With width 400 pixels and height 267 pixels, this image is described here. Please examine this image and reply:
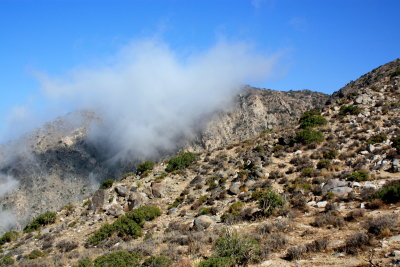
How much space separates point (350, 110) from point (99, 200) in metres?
28.2

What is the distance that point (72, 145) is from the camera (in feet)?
409

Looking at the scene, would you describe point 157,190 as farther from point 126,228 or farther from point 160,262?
point 160,262

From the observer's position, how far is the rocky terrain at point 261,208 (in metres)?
10.4

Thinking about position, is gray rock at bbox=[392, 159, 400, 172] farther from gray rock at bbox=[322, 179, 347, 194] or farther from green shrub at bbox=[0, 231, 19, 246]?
green shrub at bbox=[0, 231, 19, 246]

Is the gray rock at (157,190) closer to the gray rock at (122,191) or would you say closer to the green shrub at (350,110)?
the gray rock at (122,191)

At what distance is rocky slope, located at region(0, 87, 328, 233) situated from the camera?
95.4 metres

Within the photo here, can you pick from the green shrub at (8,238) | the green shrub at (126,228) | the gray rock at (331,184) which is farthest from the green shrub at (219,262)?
the green shrub at (8,238)

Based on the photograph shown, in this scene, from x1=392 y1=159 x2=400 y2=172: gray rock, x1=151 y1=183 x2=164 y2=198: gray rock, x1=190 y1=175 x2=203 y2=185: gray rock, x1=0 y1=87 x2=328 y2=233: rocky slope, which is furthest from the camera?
x1=0 y1=87 x2=328 y2=233: rocky slope

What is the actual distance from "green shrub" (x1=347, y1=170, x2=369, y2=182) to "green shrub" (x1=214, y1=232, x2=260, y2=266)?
9.58m

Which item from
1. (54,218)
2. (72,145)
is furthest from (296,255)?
(72,145)

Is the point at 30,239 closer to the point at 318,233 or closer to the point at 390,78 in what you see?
the point at 318,233

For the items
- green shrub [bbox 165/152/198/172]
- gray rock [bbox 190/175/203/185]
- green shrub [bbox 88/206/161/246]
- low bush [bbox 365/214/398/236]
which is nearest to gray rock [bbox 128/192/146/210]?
green shrub [bbox 88/206/161/246]

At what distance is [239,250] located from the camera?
1047 cm

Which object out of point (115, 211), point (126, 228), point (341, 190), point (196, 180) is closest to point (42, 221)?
point (115, 211)
